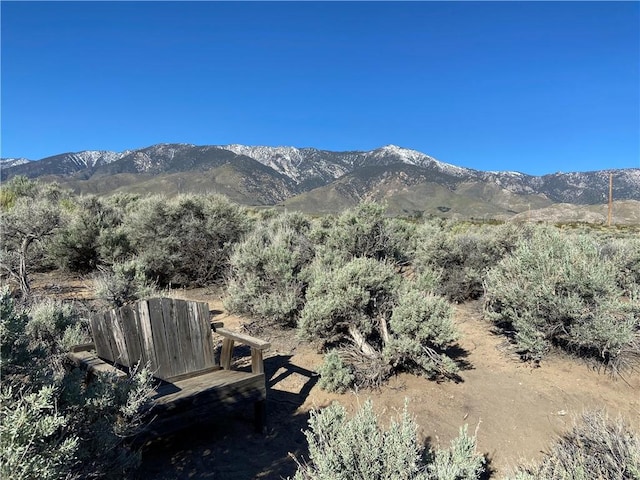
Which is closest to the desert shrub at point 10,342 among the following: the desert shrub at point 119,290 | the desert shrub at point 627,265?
the desert shrub at point 119,290

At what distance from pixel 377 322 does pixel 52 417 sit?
15.1 ft

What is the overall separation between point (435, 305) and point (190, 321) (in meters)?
3.22

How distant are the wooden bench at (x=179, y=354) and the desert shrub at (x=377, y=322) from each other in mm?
1511

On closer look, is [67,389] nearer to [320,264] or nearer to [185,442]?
[185,442]

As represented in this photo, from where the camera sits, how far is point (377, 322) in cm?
591

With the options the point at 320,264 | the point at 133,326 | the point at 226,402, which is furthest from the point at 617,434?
the point at 320,264

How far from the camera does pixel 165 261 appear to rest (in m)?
10.9

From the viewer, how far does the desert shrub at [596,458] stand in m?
2.26

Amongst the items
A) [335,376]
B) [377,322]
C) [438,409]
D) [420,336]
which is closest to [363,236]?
[377,322]

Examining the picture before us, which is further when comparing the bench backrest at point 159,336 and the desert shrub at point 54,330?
the desert shrub at point 54,330

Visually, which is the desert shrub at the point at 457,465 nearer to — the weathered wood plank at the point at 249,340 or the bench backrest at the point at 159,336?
the weathered wood plank at the point at 249,340

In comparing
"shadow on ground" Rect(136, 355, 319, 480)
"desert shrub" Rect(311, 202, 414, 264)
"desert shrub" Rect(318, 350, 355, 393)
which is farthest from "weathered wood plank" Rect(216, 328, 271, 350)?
"desert shrub" Rect(311, 202, 414, 264)

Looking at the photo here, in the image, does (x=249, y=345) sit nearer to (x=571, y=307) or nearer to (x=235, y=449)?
(x=235, y=449)

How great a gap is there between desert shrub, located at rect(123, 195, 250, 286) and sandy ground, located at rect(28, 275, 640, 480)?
17.6ft
